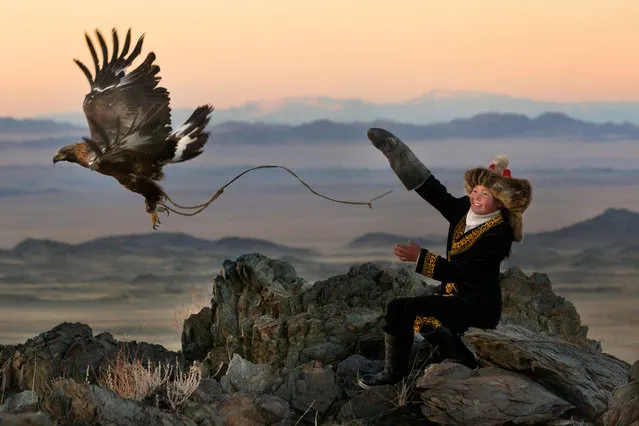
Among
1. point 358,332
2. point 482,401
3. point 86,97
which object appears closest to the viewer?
point 482,401

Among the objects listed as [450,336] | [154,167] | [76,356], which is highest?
[154,167]

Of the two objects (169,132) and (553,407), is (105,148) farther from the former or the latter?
(553,407)

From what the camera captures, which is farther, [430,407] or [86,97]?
[86,97]

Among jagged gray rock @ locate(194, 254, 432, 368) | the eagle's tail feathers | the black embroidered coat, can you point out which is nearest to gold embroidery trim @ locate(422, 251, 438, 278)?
the black embroidered coat

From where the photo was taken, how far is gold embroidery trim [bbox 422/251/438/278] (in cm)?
977

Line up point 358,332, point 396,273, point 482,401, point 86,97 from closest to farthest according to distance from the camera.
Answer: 1. point 482,401
2. point 358,332
3. point 396,273
4. point 86,97

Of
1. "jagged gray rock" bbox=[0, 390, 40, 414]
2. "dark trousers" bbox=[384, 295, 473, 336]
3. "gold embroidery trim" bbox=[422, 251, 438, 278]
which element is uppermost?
"gold embroidery trim" bbox=[422, 251, 438, 278]

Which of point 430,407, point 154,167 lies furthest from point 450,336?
point 154,167

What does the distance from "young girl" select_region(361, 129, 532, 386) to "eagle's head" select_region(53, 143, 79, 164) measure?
597 cm

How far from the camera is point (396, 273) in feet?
42.0

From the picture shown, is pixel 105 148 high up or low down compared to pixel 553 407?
up

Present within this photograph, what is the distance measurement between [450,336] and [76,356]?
16.3 feet

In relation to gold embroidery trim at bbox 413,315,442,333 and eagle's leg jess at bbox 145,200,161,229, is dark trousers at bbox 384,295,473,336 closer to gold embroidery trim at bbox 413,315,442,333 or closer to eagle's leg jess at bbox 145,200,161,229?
gold embroidery trim at bbox 413,315,442,333

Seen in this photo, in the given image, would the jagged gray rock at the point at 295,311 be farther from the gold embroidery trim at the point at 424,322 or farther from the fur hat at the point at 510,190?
the fur hat at the point at 510,190
